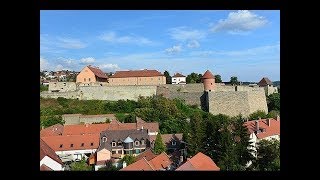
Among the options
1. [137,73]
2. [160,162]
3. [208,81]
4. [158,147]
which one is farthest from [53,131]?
[137,73]

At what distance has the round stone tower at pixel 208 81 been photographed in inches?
751

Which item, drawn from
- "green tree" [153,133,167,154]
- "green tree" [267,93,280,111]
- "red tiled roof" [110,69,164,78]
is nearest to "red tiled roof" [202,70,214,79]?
"red tiled roof" [110,69,164,78]

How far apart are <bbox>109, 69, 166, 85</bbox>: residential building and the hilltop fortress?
5.53 feet

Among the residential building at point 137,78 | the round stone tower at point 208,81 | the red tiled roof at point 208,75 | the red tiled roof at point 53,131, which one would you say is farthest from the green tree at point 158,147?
the residential building at point 137,78

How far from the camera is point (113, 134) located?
34.8 ft

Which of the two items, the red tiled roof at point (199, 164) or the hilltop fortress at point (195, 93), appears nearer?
the red tiled roof at point (199, 164)

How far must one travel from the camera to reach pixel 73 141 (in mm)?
10875

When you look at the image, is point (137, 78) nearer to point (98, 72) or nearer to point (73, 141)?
point (98, 72)

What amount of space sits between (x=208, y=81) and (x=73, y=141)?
9803 mm

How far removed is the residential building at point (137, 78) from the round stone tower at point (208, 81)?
2896 millimetres

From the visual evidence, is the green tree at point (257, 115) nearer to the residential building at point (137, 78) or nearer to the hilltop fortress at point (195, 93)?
the hilltop fortress at point (195, 93)
